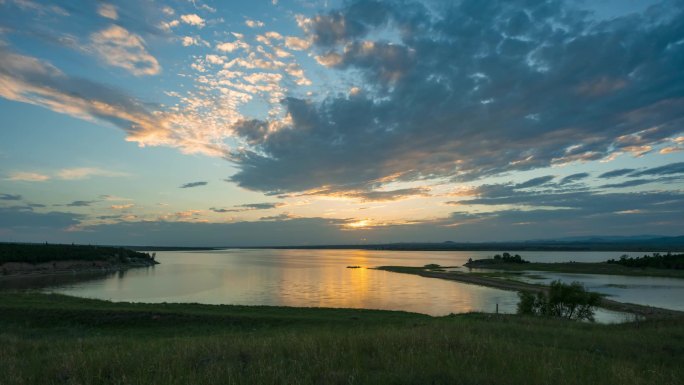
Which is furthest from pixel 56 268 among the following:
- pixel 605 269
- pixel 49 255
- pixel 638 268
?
pixel 638 268

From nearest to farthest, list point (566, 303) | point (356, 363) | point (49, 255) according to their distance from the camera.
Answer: point (356, 363) < point (566, 303) < point (49, 255)

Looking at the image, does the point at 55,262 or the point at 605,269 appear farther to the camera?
the point at 55,262

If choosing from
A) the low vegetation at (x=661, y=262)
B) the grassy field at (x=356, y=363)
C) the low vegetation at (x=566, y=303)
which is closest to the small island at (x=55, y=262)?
the low vegetation at (x=566, y=303)

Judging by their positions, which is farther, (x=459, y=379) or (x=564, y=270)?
(x=564, y=270)

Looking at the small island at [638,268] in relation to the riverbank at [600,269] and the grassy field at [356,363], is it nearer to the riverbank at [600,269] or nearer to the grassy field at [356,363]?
the riverbank at [600,269]

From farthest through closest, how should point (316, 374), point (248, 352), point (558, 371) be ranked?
point (248, 352) → point (558, 371) → point (316, 374)

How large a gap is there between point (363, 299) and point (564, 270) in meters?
72.8

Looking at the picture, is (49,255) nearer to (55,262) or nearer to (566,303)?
(55,262)

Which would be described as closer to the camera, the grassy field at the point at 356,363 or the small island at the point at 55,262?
the grassy field at the point at 356,363

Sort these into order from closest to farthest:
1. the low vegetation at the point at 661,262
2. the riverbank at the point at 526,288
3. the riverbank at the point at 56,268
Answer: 1. the riverbank at the point at 526,288
2. the riverbank at the point at 56,268
3. the low vegetation at the point at 661,262

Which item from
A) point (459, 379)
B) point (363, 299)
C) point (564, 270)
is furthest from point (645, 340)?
point (564, 270)

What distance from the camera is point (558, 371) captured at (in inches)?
280

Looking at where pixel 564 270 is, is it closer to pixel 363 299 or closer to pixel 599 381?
pixel 363 299

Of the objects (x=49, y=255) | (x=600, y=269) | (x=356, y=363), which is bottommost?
(x=600, y=269)
